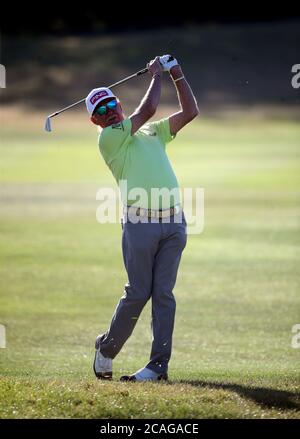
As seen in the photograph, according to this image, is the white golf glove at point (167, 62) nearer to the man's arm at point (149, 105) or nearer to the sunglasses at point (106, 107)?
the man's arm at point (149, 105)

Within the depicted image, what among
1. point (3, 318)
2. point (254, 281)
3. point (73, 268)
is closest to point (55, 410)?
point (3, 318)

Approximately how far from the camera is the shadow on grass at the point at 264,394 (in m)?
7.11

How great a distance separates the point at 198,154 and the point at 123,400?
2715 centimetres

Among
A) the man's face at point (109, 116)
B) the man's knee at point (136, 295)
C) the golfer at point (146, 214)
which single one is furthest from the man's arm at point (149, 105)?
the man's knee at point (136, 295)

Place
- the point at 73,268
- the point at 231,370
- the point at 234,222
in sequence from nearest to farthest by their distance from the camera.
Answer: the point at 231,370
the point at 73,268
the point at 234,222

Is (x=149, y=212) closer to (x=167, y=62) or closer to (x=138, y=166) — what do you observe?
(x=138, y=166)

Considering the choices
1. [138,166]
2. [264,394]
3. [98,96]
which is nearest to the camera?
[264,394]

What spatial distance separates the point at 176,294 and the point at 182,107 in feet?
19.0

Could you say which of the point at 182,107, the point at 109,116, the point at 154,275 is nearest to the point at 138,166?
the point at 109,116

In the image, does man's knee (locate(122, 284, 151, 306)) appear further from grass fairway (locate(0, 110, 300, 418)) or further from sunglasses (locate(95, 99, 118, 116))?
sunglasses (locate(95, 99, 118, 116))

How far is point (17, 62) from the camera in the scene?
51.0 m

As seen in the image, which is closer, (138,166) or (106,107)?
(138,166)

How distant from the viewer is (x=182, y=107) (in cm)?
837

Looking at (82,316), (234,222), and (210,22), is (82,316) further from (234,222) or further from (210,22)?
(210,22)
